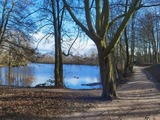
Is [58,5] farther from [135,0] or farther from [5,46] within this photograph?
[135,0]

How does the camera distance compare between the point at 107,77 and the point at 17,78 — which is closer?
the point at 107,77

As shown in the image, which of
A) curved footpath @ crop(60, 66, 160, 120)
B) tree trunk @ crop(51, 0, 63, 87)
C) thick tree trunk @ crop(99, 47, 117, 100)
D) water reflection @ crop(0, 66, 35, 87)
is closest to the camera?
curved footpath @ crop(60, 66, 160, 120)

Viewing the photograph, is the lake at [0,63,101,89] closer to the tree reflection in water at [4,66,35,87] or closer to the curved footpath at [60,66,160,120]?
the tree reflection in water at [4,66,35,87]

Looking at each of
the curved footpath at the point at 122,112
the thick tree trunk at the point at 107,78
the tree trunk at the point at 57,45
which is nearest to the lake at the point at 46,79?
the tree trunk at the point at 57,45

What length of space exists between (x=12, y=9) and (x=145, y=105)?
1989cm

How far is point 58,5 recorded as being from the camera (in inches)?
914

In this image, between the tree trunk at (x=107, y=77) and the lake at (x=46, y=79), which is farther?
the lake at (x=46, y=79)

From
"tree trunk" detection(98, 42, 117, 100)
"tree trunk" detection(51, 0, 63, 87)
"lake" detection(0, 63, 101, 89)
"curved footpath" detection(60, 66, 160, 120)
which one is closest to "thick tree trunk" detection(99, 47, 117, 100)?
"tree trunk" detection(98, 42, 117, 100)

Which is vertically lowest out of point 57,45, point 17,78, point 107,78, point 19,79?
point 19,79

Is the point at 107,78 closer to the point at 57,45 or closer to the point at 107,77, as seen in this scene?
the point at 107,77

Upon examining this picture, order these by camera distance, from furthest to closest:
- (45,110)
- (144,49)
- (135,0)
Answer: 1. (144,49)
2. (135,0)
3. (45,110)

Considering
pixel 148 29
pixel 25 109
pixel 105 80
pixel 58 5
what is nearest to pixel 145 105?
pixel 105 80

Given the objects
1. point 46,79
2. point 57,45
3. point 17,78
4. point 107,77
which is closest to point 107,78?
point 107,77

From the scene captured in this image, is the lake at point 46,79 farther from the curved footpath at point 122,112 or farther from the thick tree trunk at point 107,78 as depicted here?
the curved footpath at point 122,112
